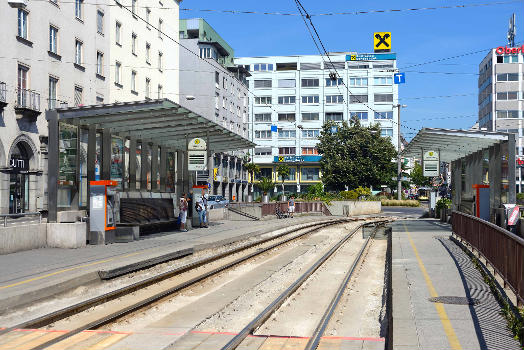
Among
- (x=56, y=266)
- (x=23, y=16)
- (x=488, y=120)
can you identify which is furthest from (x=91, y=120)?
(x=488, y=120)

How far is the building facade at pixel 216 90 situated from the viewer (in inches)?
2662

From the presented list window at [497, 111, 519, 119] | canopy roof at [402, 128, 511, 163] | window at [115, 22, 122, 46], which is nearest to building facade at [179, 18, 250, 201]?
window at [115, 22, 122, 46]

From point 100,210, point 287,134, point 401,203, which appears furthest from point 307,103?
point 100,210

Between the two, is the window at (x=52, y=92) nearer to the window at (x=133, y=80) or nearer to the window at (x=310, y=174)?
the window at (x=133, y=80)

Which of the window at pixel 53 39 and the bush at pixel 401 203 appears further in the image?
the bush at pixel 401 203

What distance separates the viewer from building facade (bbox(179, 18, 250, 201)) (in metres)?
67.6

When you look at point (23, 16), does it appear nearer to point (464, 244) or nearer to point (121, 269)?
point (121, 269)

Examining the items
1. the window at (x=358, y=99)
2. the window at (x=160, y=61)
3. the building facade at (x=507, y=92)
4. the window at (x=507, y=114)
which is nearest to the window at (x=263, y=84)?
the window at (x=358, y=99)

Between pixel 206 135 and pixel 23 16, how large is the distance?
13.0 meters

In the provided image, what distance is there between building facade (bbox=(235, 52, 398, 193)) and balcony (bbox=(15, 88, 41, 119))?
202 feet

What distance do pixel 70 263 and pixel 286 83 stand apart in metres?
84.9

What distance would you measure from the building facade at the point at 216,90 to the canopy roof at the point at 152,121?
1440 inches

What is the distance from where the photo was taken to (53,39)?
113 feet

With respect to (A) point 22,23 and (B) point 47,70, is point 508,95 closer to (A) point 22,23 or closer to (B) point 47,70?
(B) point 47,70
